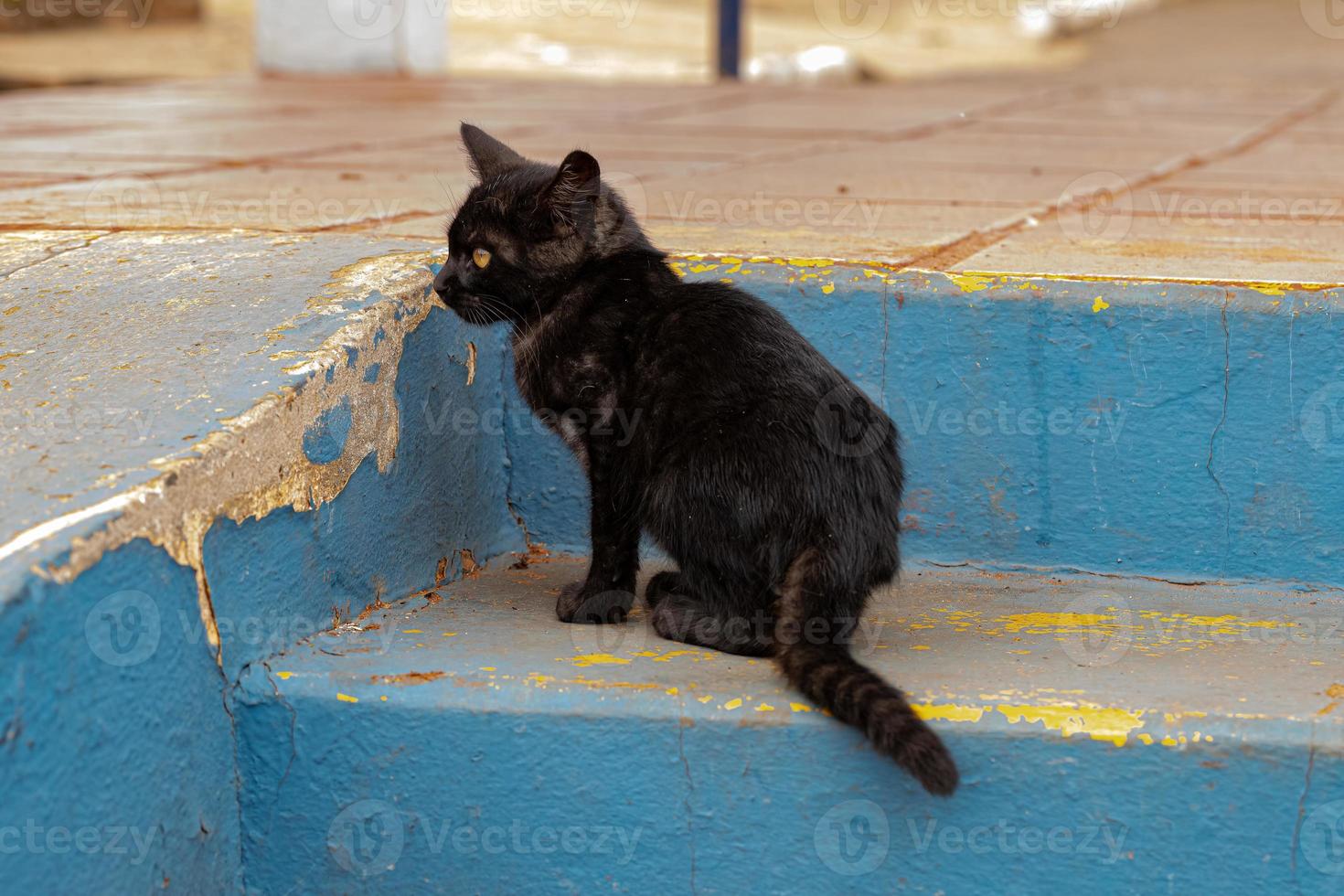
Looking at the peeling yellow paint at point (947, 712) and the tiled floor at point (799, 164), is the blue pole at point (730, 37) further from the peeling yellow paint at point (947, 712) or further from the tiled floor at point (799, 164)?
the peeling yellow paint at point (947, 712)

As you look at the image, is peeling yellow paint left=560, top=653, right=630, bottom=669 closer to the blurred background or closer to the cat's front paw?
the cat's front paw

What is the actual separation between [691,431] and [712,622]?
0.29m

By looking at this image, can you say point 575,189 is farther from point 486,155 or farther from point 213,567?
point 213,567

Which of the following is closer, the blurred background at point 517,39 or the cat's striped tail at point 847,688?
the cat's striped tail at point 847,688

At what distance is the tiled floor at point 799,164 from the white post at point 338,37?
1.37ft

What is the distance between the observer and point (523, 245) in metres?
2.37

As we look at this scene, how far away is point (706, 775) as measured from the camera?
75.1 inches

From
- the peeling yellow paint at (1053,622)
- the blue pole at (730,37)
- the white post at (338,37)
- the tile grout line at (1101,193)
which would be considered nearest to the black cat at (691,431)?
the peeling yellow paint at (1053,622)

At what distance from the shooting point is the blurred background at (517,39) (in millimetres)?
9453

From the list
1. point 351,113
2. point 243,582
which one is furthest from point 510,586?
point 351,113

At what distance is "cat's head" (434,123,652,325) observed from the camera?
2.34 m

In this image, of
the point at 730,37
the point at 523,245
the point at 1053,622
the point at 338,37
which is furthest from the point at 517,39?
the point at 1053,622

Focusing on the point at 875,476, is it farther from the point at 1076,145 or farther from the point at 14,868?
the point at 1076,145

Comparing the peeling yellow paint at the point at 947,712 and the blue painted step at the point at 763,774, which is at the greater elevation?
the peeling yellow paint at the point at 947,712
